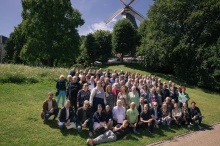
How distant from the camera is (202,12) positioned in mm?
28766

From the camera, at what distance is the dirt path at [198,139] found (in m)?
10.6

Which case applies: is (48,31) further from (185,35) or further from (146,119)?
(146,119)

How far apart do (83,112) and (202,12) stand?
24.5 metres

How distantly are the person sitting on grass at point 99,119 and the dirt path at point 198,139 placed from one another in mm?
2493

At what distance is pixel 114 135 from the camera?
9945 mm

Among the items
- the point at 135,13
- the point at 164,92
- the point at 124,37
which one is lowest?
the point at 164,92

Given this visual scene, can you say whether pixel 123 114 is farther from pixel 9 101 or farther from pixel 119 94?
pixel 9 101

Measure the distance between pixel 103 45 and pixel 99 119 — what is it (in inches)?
1519

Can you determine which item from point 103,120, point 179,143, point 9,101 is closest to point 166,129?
point 179,143

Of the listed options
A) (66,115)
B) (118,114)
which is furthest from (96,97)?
(66,115)

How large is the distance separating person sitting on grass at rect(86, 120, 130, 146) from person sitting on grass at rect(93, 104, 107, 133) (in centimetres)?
50

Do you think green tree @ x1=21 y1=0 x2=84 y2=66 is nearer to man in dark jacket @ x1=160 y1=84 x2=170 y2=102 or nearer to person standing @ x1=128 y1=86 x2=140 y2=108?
man in dark jacket @ x1=160 y1=84 x2=170 y2=102

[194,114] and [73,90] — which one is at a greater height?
[73,90]

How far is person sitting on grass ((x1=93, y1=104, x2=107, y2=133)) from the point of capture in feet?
34.0
